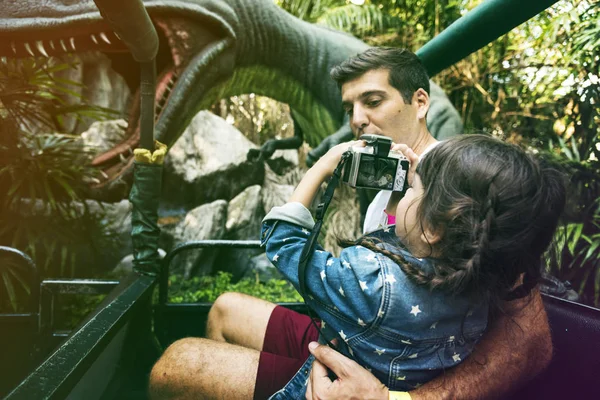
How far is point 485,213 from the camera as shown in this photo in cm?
63

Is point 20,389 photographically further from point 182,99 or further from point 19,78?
point 19,78

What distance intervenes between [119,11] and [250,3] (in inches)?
56.2

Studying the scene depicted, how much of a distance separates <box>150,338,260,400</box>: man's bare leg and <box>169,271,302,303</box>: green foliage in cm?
229

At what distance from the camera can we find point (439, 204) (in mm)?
661

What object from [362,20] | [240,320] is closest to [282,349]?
[240,320]

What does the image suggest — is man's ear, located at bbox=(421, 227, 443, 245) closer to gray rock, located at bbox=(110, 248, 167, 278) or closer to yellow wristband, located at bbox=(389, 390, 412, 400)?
yellow wristband, located at bbox=(389, 390, 412, 400)

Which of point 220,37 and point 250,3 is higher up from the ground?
point 250,3

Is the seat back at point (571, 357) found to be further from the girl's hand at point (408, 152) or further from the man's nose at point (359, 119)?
the man's nose at point (359, 119)

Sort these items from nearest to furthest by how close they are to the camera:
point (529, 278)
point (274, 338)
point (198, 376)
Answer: point (529, 278) → point (198, 376) → point (274, 338)

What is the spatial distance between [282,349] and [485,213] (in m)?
0.63

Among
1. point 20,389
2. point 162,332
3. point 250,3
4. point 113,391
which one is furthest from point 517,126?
point 20,389

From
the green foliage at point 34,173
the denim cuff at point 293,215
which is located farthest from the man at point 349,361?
the green foliage at point 34,173

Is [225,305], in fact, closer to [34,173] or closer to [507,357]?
[507,357]

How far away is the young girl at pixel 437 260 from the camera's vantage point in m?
0.64
